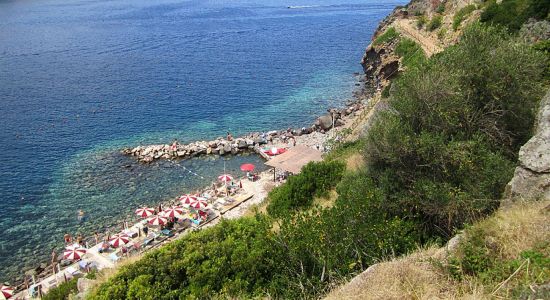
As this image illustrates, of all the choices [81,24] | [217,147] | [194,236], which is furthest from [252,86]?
[81,24]

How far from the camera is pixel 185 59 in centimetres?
7450

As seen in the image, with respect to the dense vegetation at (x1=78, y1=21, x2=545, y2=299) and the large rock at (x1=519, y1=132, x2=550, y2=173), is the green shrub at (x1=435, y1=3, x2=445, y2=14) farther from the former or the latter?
the large rock at (x1=519, y1=132, x2=550, y2=173)

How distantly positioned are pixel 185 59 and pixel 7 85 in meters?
27.9

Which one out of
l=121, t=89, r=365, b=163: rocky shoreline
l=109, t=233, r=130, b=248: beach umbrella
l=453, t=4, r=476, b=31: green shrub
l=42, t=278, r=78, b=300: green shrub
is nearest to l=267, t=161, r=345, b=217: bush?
l=42, t=278, r=78, b=300: green shrub

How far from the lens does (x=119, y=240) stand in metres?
26.7

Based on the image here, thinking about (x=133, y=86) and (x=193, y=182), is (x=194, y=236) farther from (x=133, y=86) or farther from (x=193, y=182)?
(x=133, y=86)

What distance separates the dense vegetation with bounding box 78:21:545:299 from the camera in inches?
477

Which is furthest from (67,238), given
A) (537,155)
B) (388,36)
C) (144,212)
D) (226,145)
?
(388,36)

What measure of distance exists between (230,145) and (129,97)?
21.7 m

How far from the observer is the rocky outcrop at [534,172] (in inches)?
429

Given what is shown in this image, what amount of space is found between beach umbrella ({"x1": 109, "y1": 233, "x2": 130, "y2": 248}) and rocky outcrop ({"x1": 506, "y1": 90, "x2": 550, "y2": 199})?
74.7 ft

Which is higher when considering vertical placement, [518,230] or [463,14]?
[463,14]

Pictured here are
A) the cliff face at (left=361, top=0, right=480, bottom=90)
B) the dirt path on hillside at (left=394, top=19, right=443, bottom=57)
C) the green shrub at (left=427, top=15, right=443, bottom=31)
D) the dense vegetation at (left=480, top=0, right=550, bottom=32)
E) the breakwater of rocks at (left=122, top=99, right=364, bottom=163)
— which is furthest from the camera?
the green shrub at (left=427, top=15, right=443, bottom=31)

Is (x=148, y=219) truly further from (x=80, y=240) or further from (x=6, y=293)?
(x=6, y=293)
